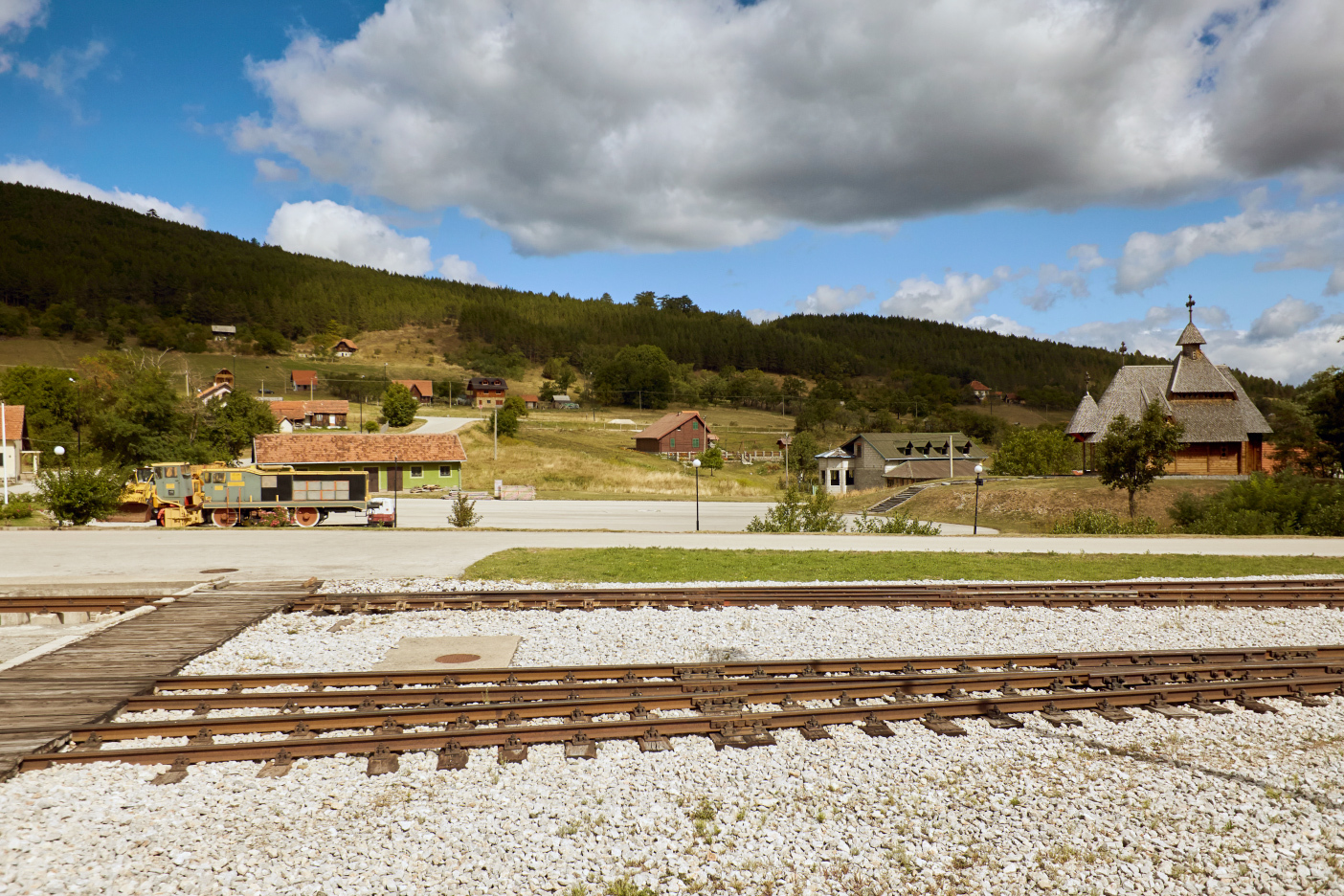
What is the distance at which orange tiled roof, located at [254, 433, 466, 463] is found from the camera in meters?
51.1

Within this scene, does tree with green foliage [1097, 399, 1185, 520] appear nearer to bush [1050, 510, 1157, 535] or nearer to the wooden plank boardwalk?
bush [1050, 510, 1157, 535]

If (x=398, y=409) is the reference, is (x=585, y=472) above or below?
below

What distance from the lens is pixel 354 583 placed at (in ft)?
53.0

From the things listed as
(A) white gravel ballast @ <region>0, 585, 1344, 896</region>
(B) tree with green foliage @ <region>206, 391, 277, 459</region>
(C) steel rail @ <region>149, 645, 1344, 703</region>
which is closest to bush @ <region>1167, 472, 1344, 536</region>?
(C) steel rail @ <region>149, 645, 1344, 703</region>

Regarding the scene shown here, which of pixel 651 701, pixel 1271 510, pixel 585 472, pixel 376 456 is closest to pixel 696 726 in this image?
pixel 651 701

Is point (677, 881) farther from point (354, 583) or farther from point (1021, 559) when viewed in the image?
point (1021, 559)

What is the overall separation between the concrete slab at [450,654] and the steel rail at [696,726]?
209 cm

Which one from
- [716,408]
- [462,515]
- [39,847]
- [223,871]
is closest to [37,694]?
[39,847]

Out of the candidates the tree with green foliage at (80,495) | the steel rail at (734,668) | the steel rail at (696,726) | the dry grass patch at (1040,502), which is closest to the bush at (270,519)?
the tree with green foliage at (80,495)

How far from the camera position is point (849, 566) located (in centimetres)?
2006

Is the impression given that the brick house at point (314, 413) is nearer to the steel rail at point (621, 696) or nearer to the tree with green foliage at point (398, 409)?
the tree with green foliage at point (398, 409)

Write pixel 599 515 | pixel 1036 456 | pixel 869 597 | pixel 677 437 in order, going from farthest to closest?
pixel 677 437, pixel 1036 456, pixel 599 515, pixel 869 597

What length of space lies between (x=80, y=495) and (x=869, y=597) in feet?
98.2

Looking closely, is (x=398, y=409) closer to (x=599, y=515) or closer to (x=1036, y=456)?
(x=599, y=515)
